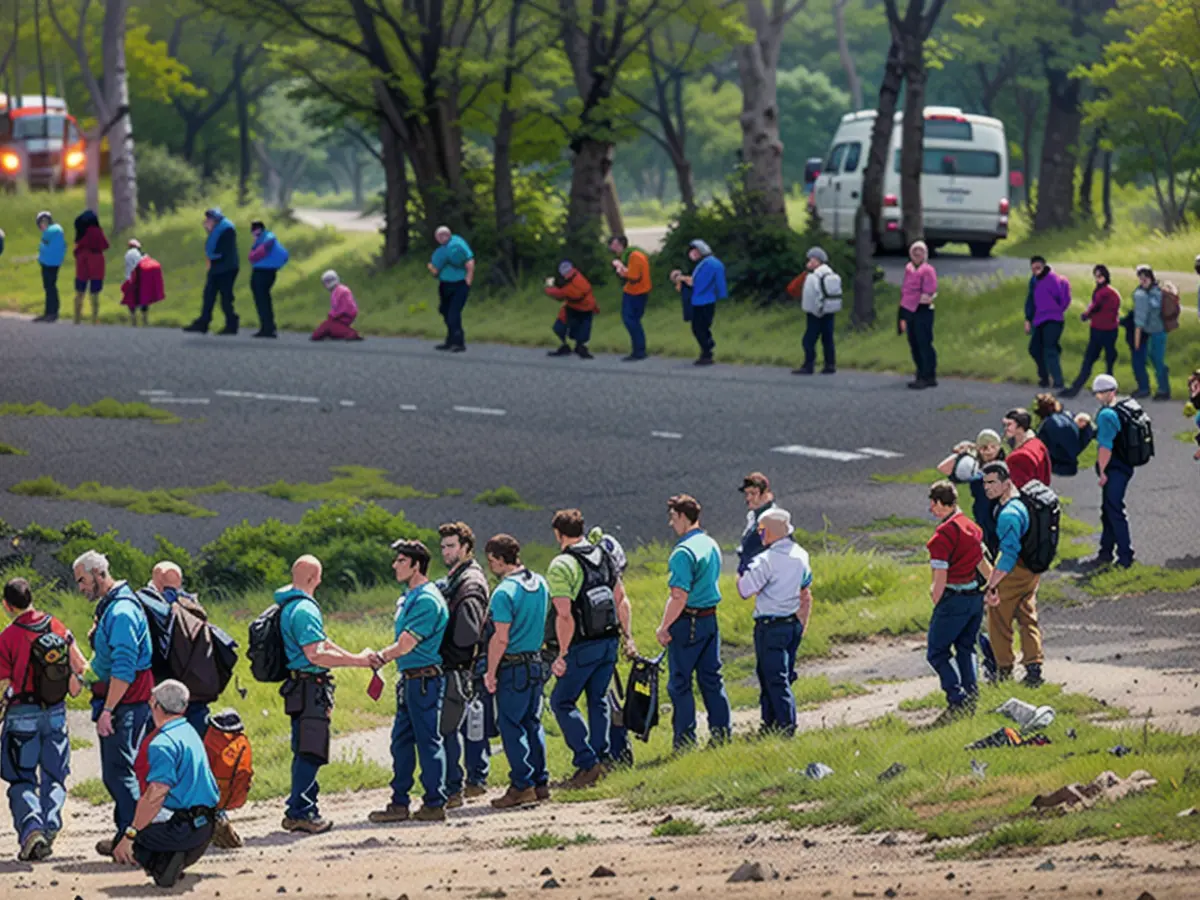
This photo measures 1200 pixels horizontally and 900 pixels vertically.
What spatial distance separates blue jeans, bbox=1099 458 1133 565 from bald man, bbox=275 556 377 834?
8.28 m

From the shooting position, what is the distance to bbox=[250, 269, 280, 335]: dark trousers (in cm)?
3177

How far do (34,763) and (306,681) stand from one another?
1.51 meters

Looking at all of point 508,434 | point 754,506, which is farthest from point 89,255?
point 754,506

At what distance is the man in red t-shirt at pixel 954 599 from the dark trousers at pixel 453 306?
17.4 metres

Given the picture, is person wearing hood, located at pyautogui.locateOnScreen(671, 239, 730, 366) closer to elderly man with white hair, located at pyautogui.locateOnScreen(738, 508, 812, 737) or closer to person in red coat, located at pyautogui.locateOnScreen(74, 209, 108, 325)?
person in red coat, located at pyautogui.locateOnScreen(74, 209, 108, 325)

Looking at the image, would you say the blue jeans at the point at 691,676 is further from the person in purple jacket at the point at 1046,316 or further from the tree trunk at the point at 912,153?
the tree trunk at the point at 912,153

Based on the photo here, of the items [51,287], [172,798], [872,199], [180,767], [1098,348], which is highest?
[872,199]

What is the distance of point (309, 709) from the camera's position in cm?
1212

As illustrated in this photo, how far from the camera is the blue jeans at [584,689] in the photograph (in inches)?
516

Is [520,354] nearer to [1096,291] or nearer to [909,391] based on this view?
[909,391]

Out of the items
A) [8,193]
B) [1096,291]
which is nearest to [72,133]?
[8,193]

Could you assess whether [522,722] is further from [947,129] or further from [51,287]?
A: [947,129]

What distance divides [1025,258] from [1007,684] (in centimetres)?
2928

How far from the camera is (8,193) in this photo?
184ft
